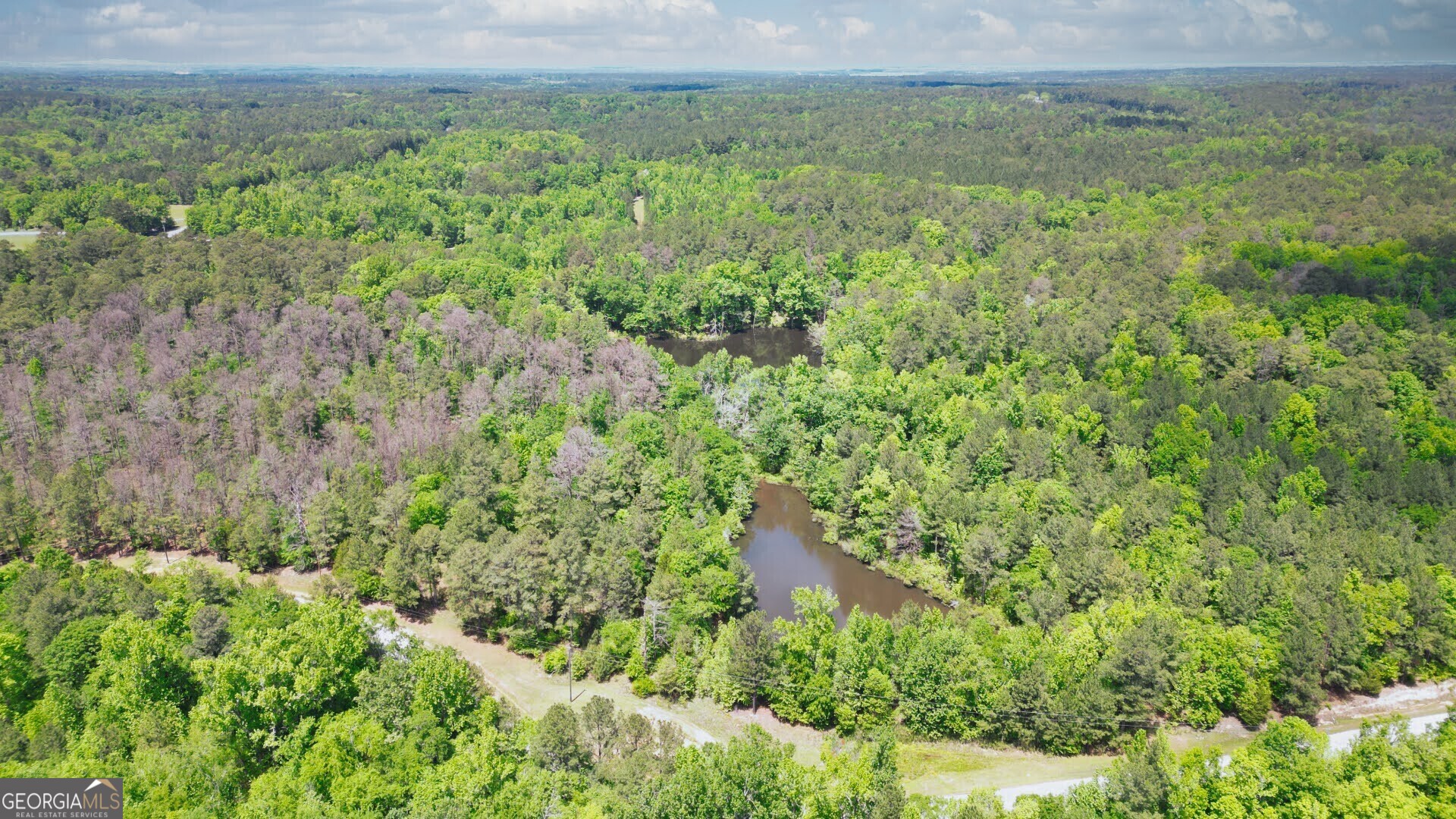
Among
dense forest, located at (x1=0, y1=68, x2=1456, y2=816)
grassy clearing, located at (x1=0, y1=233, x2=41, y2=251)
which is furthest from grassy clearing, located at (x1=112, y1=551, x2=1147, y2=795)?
grassy clearing, located at (x1=0, y1=233, x2=41, y2=251)

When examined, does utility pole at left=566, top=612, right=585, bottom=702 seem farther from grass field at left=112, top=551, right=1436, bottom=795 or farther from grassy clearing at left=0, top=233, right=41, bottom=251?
grassy clearing at left=0, top=233, right=41, bottom=251

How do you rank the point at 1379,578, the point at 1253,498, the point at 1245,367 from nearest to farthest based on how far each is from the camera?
the point at 1379,578
the point at 1253,498
the point at 1245,367

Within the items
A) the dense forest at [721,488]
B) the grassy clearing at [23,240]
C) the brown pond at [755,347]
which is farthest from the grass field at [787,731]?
the grassy clearing at [23,240]

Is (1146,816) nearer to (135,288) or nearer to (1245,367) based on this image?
(1245,367)

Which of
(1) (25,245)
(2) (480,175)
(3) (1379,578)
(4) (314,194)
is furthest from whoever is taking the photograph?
(2) (480,175)

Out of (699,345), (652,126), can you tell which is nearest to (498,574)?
(699,345)

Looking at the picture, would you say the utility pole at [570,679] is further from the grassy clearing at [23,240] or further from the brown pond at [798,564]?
the grassy clearing at [23,240]

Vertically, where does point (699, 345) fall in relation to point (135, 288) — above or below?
below
